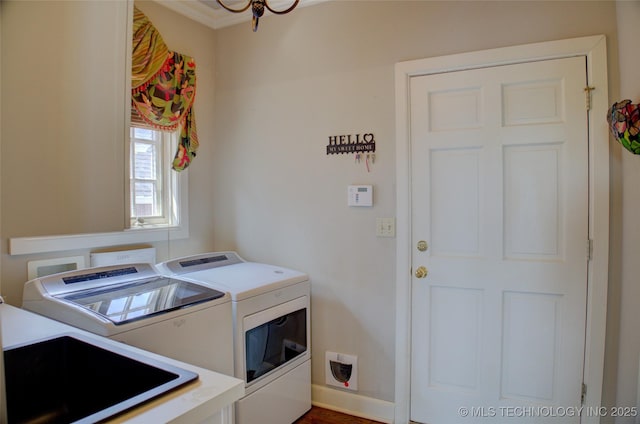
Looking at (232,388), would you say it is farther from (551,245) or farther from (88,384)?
(551,245)

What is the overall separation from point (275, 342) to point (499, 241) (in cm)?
136

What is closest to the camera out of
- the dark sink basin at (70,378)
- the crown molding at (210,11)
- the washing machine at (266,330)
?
the dark sink basin at (70,378)

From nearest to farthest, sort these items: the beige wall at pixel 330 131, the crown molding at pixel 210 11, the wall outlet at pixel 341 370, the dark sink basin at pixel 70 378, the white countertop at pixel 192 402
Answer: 1. the white countertop at pixel 192 402
2. the dark sink basin at pixel 70 378
3. the beige wall at pixel 330 131
4. the wall outlet at pixel 341 370
5. the crown molding at pixel 210 11

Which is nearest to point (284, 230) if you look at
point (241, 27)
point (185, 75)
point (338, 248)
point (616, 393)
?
point (338, 248)

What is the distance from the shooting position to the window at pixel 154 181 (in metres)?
2.52

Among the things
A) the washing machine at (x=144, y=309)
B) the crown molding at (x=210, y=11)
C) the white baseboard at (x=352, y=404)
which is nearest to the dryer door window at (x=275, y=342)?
the washing machine at (x=144, y=309)

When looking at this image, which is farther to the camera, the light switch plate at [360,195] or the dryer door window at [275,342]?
the light switch plate at [360,195]

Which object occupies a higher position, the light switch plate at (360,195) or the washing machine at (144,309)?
the light switch plate at (360,195)

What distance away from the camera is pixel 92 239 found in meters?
2.17

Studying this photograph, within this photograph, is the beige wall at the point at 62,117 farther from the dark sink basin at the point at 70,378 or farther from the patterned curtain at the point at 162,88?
the patterned curtain at the point at 162,88

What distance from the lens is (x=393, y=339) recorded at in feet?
7.62

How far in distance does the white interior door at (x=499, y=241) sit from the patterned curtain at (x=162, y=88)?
1508 mm

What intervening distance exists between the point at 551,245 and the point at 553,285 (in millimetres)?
203

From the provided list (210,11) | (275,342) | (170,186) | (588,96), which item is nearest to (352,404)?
(275,342)
